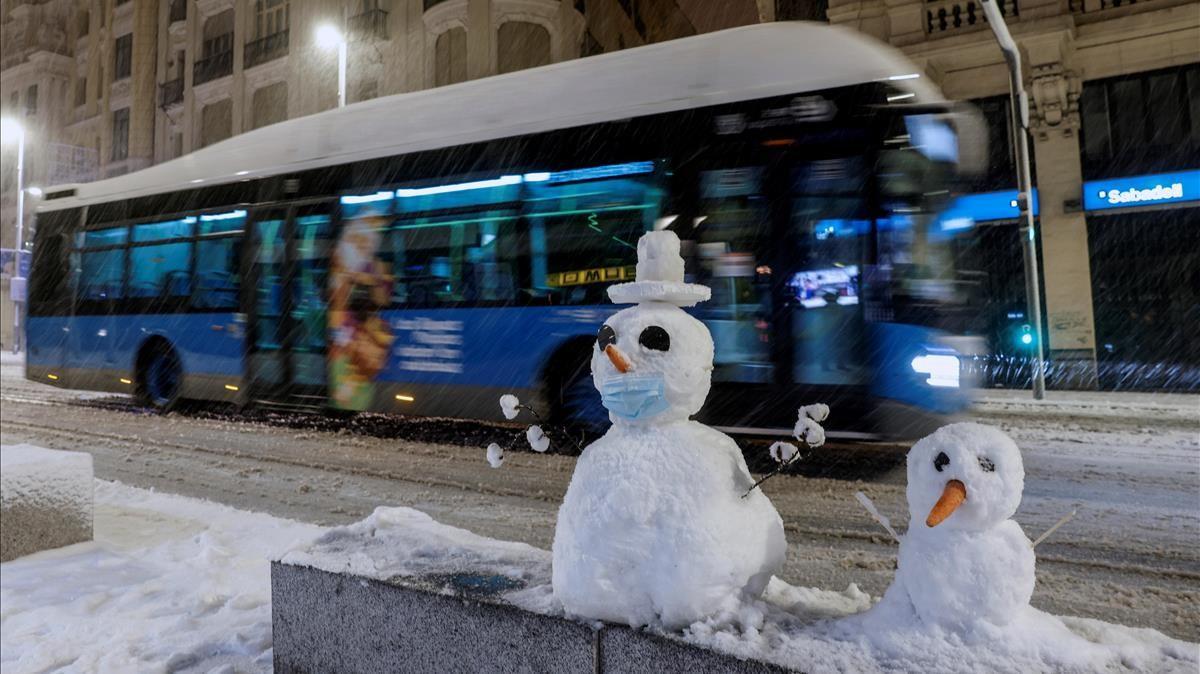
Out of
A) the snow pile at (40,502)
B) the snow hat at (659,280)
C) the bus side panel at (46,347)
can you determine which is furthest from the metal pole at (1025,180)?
the bus side panel at (46,347)

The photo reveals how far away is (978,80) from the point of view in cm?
215

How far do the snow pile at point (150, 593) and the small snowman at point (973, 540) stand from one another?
1.82m

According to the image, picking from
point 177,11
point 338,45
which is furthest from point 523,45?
point 177,11

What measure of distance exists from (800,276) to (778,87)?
2.33ft

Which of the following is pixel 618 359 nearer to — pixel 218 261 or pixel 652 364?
pixel 652 364

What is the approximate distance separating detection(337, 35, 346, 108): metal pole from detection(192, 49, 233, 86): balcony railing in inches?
25.7

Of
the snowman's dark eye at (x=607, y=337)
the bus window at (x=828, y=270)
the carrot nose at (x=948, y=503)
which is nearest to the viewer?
the carrot nose at (x=948, y=503)

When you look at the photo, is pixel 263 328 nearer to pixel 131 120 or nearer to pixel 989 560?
pixel 131 120

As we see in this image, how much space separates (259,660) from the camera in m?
1.99

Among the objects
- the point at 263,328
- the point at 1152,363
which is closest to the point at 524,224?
the point at 263,328

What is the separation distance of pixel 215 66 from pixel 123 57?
0.82 meters

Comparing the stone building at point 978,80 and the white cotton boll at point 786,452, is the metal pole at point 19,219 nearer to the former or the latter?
the stone building at point 978,80

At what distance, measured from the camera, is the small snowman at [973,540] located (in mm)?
1101

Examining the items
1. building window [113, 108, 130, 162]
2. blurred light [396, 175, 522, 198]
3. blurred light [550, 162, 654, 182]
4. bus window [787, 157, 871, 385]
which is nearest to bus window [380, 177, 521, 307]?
blurred light [396, 175, 522, 198]
